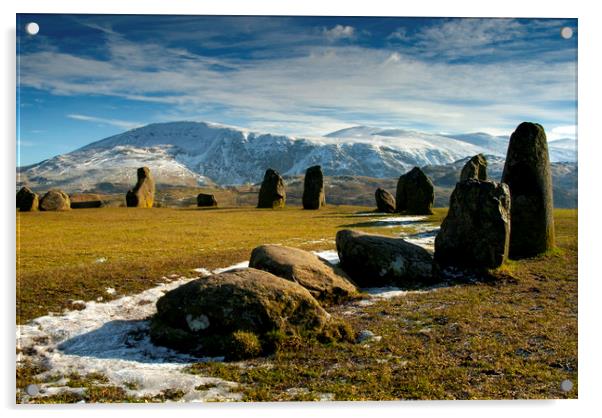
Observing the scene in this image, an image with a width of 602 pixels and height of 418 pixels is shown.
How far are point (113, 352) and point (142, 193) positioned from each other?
44.8 metres

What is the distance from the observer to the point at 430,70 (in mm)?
14695

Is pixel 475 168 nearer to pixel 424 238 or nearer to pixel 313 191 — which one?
pixel 424 238

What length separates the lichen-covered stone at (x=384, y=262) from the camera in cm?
1630

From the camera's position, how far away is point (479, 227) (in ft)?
55.4

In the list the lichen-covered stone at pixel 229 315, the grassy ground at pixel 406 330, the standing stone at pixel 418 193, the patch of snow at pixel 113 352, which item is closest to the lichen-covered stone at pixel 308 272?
the grassy ground at pixel 406 330

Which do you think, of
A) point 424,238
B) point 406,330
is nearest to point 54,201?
point 424,238

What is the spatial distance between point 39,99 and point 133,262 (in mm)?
6645

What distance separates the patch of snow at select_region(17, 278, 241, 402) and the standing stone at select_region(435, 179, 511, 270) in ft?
33.7

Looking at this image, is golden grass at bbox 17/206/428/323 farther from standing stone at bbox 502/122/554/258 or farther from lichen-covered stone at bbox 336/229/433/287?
standing stone at bbox 502/122/554/258

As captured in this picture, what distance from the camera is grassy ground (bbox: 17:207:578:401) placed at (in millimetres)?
9266
